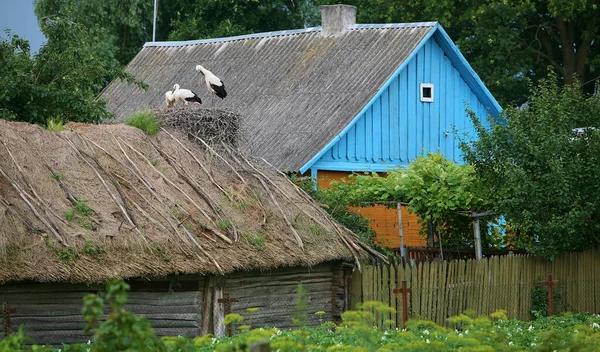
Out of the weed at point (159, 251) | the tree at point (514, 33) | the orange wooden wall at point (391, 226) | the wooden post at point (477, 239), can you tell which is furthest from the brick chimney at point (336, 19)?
the weed at point (159, 251)

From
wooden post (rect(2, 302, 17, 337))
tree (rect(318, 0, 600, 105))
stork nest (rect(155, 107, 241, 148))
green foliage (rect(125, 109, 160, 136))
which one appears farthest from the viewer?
tree (rect(318, 0, 600, 105))

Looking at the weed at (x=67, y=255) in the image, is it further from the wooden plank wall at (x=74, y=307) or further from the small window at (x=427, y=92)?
the small window at (x=427, y=92)

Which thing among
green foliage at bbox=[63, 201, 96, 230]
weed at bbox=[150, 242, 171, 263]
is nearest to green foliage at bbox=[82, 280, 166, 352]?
weed at bbox=[150, 242, 171, 263]

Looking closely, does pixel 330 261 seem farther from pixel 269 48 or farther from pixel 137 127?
pixel 269 48

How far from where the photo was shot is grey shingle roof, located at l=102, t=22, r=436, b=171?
2406 centimetres

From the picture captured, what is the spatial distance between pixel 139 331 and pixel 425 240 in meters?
16.1

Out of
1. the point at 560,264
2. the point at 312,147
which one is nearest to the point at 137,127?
the point at 312,147

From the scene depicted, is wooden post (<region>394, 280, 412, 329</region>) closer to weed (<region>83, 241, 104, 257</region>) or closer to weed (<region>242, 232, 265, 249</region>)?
weed (<region>242, 232, 265, 249</region>)

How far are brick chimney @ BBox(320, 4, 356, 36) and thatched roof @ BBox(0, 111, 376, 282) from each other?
31.3ft

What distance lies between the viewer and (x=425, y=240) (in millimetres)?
22234

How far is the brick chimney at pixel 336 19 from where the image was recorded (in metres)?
27.8

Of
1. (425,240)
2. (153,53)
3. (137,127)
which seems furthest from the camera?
(153,53)

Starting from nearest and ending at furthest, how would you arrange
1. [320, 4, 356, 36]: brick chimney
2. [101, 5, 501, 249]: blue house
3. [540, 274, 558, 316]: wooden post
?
[540, 274, 558, 316]: wooden post < [101, 5, 501, 249]: blue house < [320, 4, 356, 36]: brick chimney

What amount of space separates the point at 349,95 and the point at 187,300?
9.87m
